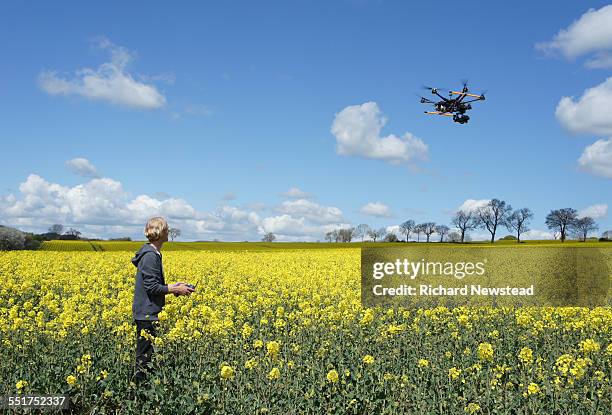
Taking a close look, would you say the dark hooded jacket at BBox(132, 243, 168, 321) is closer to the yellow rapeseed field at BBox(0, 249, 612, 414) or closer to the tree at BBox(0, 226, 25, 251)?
the yellow rapeseed field at BBox(0, 249, 612, 414)

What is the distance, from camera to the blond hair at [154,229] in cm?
718

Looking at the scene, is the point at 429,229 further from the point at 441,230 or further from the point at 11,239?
the point at 11,239

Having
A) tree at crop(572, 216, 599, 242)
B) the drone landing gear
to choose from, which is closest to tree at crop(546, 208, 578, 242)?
tree at crop(572, 216, 599, 242)

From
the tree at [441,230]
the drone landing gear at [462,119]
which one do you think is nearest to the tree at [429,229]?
the tree at [441,230]

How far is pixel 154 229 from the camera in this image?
7.20 meters

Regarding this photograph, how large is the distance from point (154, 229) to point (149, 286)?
0.72m

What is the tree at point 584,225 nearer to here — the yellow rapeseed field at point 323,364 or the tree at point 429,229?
the tree at point 429,229

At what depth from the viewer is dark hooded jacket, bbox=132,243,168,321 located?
698cm

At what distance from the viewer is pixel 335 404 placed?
20.1 ft

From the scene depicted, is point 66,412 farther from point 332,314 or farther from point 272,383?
point 332,314

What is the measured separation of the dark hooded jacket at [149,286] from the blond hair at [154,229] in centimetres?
11

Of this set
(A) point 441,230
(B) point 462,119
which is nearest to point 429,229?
(A) point 441,230

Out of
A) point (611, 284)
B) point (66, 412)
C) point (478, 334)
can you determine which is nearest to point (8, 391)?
point (66, 412)

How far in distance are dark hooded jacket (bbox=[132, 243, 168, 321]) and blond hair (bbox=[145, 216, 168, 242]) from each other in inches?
4.4
